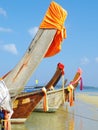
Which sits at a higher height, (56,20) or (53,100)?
(56,20)

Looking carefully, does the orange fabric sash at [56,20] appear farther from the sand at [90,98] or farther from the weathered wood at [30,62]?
the sand at [90,98]

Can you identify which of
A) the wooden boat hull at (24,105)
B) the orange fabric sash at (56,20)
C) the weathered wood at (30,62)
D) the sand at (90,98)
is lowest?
the sand at (90,98)

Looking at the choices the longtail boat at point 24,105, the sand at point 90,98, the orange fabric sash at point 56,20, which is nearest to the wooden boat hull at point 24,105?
the longtail boat at point 24,105

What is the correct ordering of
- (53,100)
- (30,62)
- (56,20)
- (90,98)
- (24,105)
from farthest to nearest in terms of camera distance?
(90,98), (53,100), (24,105), (30,62), (56,20)

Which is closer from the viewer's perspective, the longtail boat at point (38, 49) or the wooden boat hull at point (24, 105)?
the longtail boat at point (38, 49)

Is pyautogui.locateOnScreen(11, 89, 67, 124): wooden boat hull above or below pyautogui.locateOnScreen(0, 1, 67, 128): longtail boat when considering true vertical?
below

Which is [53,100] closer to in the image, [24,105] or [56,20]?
[24,105]

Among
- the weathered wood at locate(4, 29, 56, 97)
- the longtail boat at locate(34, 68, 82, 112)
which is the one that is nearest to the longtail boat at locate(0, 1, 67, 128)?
the weathered wood at locate(4, 29, 56, 97)

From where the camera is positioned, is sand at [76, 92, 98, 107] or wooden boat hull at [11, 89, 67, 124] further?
sand at [76, 92, 98, 107]

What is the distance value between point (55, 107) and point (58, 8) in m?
9.16

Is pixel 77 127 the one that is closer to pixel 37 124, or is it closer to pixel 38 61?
pixel 37 124

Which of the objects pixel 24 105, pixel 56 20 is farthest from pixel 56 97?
pixel 56 20

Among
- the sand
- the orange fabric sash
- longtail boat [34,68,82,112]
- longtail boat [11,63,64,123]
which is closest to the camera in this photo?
the orange fabric sash

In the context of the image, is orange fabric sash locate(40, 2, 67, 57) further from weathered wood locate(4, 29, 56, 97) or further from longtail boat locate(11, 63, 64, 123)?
longtail boat locate(11, 63, 64, 123)
